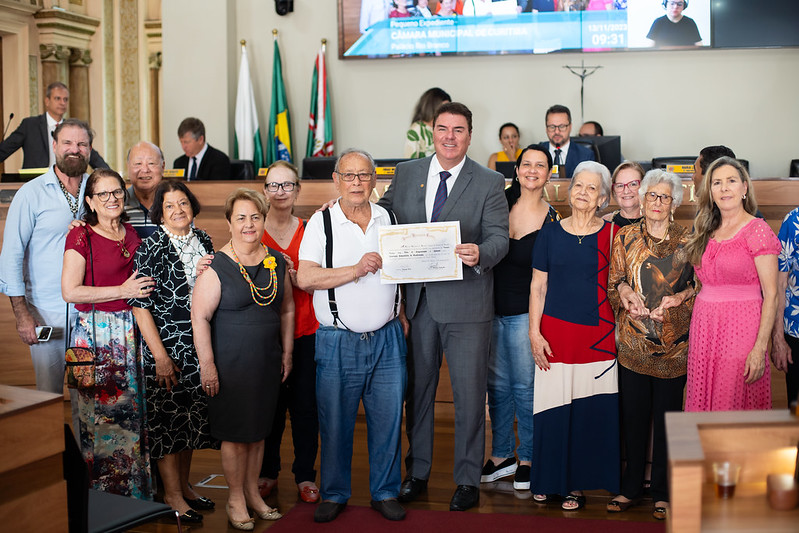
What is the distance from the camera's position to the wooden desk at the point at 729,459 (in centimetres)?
164

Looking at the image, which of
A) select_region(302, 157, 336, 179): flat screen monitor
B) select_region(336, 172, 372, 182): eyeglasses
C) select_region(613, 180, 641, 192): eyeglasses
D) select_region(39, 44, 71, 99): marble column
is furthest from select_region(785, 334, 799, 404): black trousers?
select_region(39, 44, 71, 99): marble column

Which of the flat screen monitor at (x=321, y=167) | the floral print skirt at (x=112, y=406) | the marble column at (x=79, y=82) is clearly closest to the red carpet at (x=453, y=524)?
the floral print skirt at (x=112, y=406)

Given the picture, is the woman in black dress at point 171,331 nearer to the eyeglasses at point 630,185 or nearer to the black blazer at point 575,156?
the eyeglasses at point 630,185

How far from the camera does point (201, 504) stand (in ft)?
11.2

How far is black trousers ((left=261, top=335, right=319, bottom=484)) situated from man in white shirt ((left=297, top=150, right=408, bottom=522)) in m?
0.22

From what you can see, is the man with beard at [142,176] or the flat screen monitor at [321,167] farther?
the flat screen monitor at [321,167]

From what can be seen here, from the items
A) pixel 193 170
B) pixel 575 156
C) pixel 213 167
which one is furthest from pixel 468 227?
pixel 193 170

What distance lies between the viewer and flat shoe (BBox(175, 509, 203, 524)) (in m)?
3.27

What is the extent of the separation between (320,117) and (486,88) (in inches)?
63.7

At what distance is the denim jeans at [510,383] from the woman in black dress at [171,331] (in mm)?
1316

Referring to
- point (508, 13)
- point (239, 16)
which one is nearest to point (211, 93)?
point (239, 16)

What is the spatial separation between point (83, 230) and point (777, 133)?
20.7ft

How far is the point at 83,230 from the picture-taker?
10.4ft

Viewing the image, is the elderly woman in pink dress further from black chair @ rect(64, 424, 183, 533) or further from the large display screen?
the large display screen
